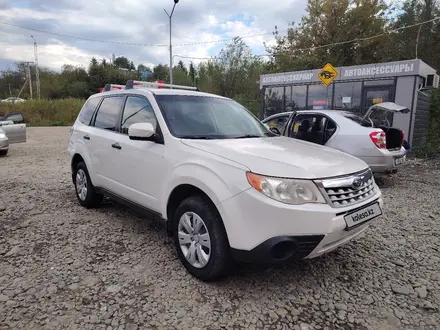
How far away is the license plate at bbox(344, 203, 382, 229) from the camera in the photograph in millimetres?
2482

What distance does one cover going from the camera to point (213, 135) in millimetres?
3215

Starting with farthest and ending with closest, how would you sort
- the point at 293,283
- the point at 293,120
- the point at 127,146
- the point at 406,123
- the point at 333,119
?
the point at 406,123 < the point at 293,120 < the point at 333,119 < the point at 127,146 < the point at 293,283

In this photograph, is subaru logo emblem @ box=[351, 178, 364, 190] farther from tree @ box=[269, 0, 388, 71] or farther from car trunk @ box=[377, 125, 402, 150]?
tree @ box=[269, 0, 388, 71]

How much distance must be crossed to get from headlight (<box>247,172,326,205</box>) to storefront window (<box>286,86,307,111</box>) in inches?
456

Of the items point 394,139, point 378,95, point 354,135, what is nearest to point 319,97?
point 378,95

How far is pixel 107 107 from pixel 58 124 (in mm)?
26292

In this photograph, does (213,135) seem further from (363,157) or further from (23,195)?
(23,195)

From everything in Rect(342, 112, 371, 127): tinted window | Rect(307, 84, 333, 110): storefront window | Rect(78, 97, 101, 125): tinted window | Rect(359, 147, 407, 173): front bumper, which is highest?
Rect(307, 84, 333, 110): storefront window

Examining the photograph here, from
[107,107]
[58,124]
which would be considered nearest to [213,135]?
[107,107]

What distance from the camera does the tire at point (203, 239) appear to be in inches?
100

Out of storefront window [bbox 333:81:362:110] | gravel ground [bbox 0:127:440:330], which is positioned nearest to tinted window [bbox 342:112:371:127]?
gravel ground [bbox 0:127:440:330]

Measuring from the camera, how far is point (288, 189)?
2350 millimetres

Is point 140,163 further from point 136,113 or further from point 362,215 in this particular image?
point 362,215

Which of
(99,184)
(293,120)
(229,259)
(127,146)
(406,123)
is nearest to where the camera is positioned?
(229,259)
